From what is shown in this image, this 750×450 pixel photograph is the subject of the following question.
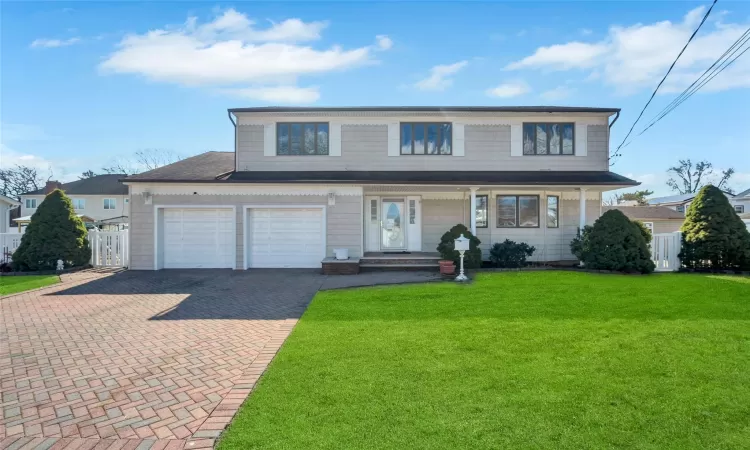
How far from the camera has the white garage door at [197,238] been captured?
13.2m

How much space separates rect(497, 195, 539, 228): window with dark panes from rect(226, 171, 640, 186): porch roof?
2.86 feet

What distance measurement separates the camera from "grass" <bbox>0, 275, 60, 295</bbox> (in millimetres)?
9662

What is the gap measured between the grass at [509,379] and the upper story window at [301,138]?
8.69 meters

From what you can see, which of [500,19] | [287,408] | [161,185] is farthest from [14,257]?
[500,19]

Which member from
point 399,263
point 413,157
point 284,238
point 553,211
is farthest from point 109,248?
point 553,211

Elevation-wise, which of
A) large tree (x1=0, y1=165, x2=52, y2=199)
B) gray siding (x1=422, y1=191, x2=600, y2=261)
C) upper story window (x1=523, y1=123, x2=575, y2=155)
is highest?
large tree (x1=0, y1=165, x2=52, y2=199)

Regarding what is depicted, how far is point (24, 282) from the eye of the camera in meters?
10.8

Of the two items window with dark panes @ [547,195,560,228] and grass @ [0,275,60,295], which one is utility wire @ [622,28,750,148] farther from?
grass @ [0,275,60,295]

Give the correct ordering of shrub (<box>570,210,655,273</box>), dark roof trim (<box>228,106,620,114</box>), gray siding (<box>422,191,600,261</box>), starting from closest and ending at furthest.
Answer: shrub (<box>570,210,655,273</box>) → gray siding (<box>422,191,600,261</box>) → dark roof trim (<box>228,106,620,114</box>)

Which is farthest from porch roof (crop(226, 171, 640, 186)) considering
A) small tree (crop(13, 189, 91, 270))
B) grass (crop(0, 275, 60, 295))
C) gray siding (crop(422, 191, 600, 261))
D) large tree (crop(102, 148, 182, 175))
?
large tree (crop(102, 148, 182, 175))

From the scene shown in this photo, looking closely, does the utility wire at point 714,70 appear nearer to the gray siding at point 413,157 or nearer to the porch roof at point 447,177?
the gray siding at point 413,157

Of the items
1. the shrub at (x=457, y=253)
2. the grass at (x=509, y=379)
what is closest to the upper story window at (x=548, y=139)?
the shrub at (x=457, y=253)

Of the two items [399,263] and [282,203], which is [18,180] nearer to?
[282,203]

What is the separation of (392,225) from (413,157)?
276 centimetres
